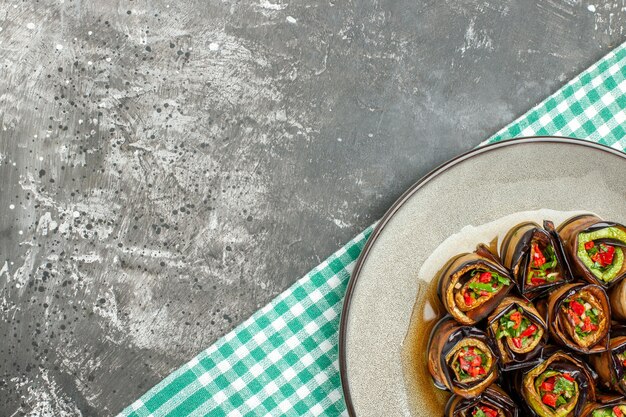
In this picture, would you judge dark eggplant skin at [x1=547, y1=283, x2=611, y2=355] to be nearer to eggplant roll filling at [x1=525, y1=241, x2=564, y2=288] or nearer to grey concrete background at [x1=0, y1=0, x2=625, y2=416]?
eggplant roll filling at [x1=525, y1=241, x2=564, y2=288]

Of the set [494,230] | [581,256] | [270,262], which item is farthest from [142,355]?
[581,256]

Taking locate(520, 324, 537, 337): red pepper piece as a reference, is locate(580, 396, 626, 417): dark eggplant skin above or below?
below

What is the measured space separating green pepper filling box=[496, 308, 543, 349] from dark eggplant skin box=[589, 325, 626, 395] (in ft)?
0.70

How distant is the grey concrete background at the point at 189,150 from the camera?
6.05 feet

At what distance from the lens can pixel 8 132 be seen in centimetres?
186

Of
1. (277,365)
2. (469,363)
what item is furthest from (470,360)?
(277,365)

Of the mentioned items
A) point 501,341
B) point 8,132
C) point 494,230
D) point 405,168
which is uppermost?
point 8,132

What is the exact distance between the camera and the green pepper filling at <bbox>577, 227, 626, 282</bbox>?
168cm

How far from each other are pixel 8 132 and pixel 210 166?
634mm

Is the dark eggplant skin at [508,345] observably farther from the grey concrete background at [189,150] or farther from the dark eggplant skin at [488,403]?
→ the grey concrete background at [189,150]

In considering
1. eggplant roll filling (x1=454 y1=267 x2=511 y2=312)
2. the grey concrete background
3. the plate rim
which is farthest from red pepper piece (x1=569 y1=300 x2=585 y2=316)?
the grey concrete background

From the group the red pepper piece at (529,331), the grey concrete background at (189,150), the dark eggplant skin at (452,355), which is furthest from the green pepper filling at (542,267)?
the grey concrete background at (189,150)

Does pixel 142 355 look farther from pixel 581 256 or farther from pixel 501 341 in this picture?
pixel 581 256

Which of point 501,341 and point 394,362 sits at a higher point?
point 394,362
